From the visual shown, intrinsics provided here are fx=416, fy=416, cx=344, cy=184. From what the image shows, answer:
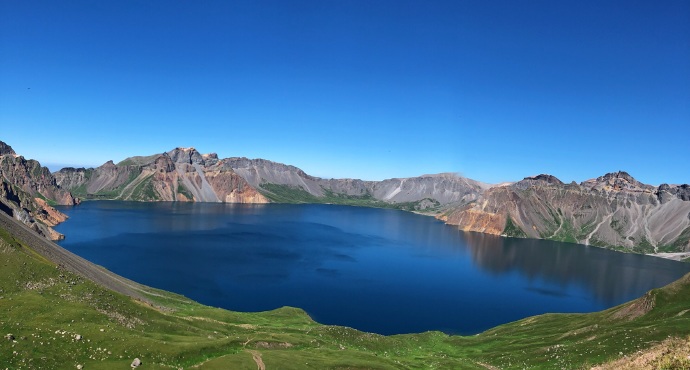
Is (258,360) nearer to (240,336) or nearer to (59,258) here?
(240,336)

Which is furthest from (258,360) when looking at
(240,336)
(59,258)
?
(59,258)

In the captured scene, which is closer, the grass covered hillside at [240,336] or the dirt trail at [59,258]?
the grass covered hillside at [240,336]

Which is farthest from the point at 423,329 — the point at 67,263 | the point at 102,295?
the point at 67,263

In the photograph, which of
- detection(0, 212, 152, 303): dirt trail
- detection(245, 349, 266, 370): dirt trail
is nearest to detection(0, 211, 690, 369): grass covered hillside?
detection(245, 349, 266, 370): dirt trail

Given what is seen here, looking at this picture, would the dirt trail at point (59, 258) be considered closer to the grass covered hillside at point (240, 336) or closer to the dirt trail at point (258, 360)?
the grass covered hillside at point (240, 336)

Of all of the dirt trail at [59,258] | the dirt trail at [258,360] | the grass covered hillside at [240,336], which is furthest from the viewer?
the dirt trail at [59,258]

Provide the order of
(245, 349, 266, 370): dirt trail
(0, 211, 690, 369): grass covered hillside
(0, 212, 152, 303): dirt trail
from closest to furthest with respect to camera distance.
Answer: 1. (0, 211, 690, 369): grass covered hillside
2. (245, 349, 266, 370): dirt trail
3. (0, 212, 152, 303): dirt trail

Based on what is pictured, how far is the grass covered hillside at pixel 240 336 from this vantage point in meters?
44.4

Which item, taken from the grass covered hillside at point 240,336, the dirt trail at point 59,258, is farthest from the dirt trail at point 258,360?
the dirt trail at point 59,258

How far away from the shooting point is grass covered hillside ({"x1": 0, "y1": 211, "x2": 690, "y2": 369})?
4444cm

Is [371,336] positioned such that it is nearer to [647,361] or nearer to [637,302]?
[637,302]

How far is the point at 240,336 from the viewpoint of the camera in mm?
70000

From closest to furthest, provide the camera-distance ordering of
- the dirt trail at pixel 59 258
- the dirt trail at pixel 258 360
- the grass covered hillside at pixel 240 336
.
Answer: the grass covered hillside at pixel 240 336 < the dirt trail at pixel 258 360 < the dirt trail at pixel 59 258

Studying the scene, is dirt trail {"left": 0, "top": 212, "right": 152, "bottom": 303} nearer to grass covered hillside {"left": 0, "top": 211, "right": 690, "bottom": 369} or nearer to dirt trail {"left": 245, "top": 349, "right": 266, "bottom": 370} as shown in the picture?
grass covered hillside {"left": 0, "top": 211, "right": 690, "bottom": 369}
